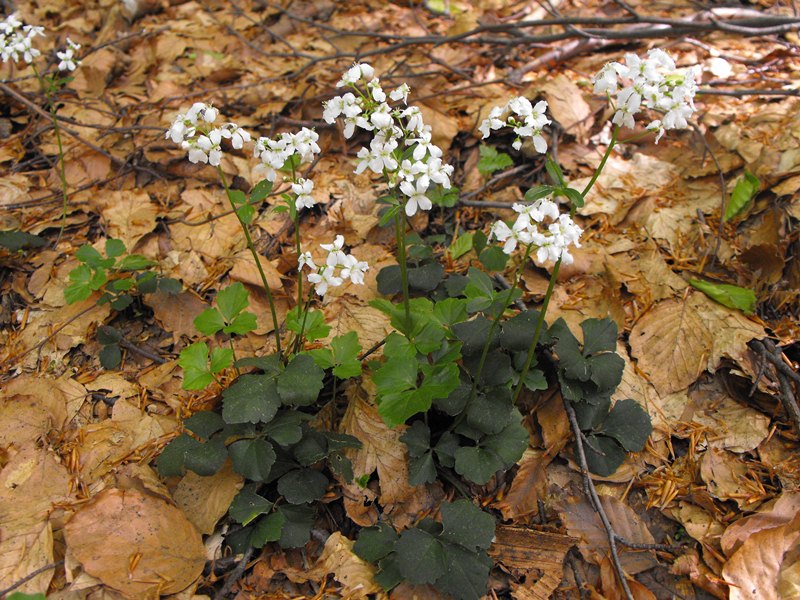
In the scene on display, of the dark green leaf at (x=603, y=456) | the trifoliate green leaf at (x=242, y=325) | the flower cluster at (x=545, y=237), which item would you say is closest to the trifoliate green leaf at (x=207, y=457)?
the trifoliate green leaf at (x=242, y=325)

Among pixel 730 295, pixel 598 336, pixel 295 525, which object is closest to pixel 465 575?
pixel 295 525

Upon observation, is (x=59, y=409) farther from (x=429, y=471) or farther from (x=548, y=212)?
(x=548, y=212)

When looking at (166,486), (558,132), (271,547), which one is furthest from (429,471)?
(558,132)

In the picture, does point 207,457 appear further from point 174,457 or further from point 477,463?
point 477,463

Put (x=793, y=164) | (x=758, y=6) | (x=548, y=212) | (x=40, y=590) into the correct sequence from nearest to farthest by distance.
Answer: (x=548, y=212)
(x=40, y=590)
(x=793, y=164)
(x=758, y=6)

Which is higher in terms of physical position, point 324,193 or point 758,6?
point 758,6

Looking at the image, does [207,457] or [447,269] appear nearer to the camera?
[207,457]

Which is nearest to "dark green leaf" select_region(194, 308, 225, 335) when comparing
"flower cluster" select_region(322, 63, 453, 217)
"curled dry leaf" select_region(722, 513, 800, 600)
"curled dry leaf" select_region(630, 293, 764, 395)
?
"flower cluster" select_region(322, 63, 453, 217)
